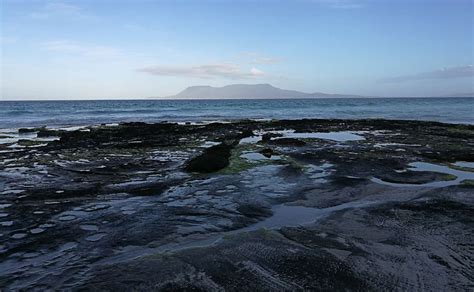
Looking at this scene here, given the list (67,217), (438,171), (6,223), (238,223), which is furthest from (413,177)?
(6,223)

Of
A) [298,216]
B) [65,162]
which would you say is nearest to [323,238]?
[298,216]

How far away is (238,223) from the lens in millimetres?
7688

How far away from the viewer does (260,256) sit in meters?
6.00

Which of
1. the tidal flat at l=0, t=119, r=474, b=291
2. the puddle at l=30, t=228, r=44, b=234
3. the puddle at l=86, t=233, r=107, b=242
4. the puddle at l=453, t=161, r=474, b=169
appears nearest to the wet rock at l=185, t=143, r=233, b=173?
the tidal flat at l=0, t=119, r=474, b=291

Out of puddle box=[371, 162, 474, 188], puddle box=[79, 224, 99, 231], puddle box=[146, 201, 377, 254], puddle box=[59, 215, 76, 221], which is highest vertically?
puddle box=[371, 162, 474, 188]

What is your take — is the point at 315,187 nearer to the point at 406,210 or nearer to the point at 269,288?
the point at 406,210

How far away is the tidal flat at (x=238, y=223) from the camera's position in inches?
209

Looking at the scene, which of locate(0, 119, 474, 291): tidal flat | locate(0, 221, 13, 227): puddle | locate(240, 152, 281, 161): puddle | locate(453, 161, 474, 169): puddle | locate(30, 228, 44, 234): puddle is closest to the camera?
locate(0, 119, 474, 291): tidal flat

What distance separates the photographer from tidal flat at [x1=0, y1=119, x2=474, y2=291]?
5.30 meters

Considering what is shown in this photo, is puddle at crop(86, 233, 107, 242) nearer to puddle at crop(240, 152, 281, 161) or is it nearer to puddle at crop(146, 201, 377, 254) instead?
puddle at crop(146, 201, 377, 254)

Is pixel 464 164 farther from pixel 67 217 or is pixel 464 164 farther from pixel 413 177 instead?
pixel 67 217

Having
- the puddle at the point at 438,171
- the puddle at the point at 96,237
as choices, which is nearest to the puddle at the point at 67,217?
the puddle at the point at 96,237

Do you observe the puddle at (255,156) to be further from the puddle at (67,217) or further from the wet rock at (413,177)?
the puddle at (67,217)

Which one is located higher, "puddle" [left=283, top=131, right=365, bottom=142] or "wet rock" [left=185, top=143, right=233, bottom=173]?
"wet rock" [left=185, top=143, right=233, bottom=173]
